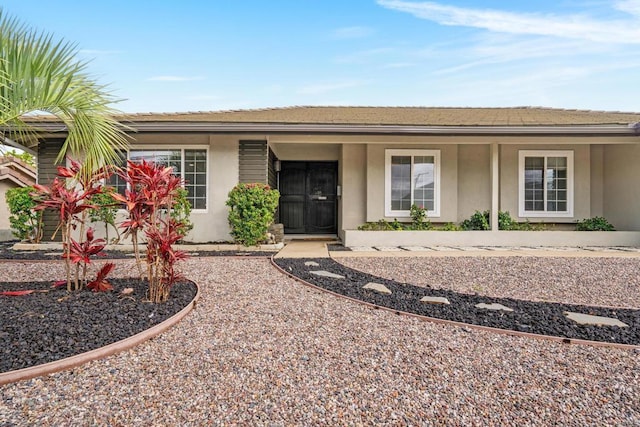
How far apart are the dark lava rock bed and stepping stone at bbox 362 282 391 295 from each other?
1896 millimetres

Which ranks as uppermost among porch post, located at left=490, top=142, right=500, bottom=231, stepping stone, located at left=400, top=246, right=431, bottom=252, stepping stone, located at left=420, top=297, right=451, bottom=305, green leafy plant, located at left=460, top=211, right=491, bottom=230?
porch post, located at left=490, top=142, right=500, bottom=231

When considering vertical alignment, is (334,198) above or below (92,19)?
below

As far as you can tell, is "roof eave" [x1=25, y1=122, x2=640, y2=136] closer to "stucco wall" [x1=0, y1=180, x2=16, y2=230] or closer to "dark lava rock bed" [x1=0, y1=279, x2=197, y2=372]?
"dark lava rock bed" [x1=0, y1=279, x2=197, y2=372]

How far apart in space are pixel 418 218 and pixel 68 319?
6866 mm

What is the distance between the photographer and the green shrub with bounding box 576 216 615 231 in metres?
7.60

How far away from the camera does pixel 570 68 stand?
404 inches

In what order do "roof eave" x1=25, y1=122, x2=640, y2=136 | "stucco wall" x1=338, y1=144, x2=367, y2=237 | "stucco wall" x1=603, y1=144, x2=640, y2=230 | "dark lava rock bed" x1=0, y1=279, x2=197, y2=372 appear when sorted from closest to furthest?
"dark lava rock bed" x1=0, y1=279, x2=197, y2=372
"roof eave" x1=25, y1=122, x2=640, y2=136
"stucco wall" x1=603, y1=144, x2=640, y2=230
"stucco wall" x1=338, y1=144, x2=367, y2=237

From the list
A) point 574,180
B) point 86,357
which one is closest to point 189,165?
point 86,357

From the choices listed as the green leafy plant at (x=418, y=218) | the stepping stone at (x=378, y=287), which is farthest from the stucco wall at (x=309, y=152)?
the stepping stone at (x=378, y=287)

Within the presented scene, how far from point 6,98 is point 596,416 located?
4660 mm

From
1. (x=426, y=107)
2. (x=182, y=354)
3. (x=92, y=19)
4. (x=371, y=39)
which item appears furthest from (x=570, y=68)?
(x=92, y=19)

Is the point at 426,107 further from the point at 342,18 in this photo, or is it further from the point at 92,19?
the point at 92,19

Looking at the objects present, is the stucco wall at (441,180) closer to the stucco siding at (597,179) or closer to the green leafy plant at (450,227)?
the green leafy plant at (450,227)

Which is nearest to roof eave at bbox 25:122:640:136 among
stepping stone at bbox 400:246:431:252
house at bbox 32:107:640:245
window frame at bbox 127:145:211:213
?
house at bbox 32:107:640:245
